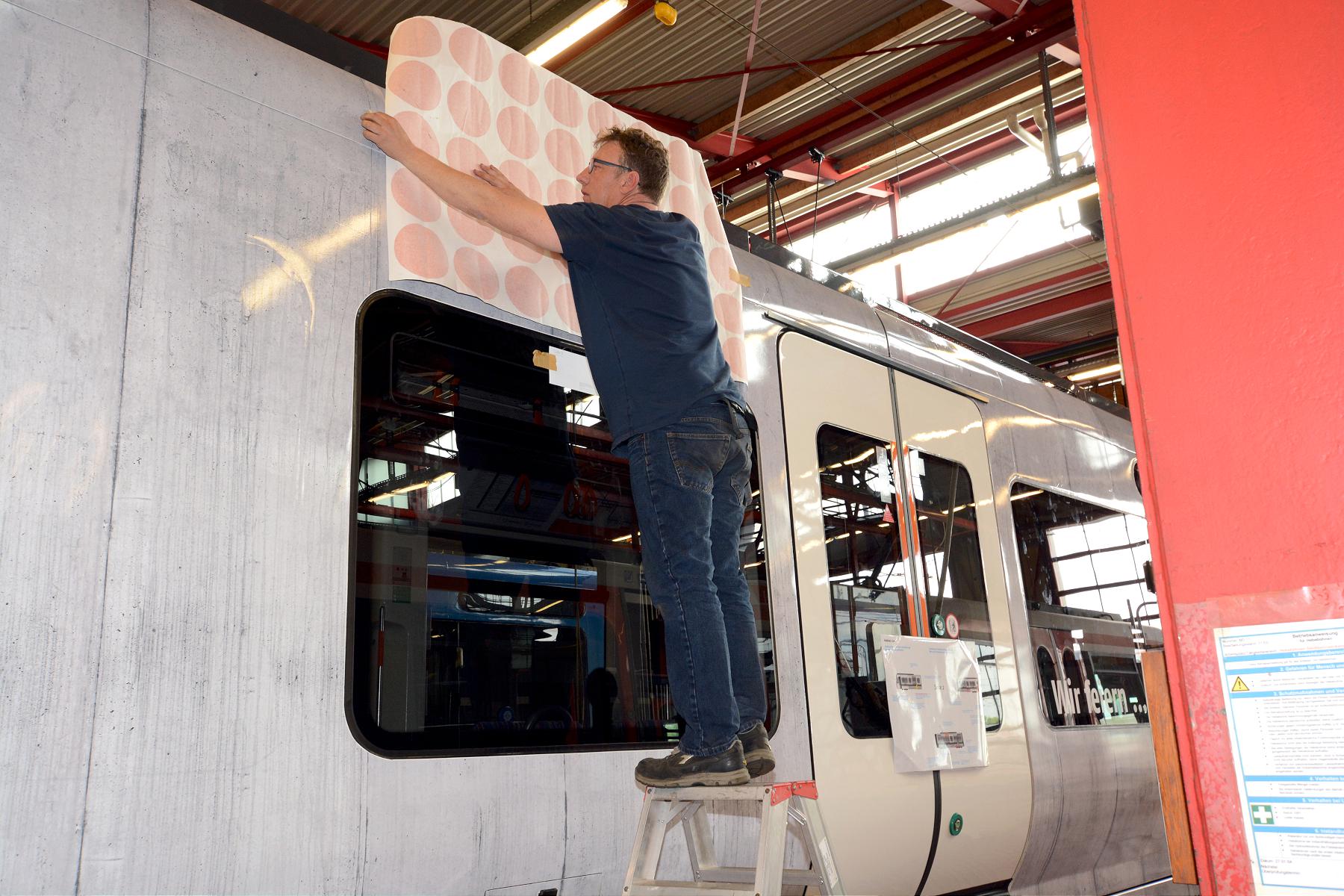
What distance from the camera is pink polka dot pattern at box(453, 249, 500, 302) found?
2.35 meters

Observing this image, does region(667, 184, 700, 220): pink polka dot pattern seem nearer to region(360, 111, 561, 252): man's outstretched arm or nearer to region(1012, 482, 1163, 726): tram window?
region(360, 111, 561, 252): man's outstretched arm

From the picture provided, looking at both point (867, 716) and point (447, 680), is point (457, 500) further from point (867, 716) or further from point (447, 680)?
point (867, 716)

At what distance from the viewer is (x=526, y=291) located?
8.18ft

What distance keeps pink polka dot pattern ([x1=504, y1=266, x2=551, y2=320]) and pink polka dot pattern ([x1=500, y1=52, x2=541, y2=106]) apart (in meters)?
0.45

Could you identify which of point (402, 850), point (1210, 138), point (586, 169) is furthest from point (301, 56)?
point (1210, 138)

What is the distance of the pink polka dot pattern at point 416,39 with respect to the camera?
235cm

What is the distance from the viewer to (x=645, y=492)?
2.25 m

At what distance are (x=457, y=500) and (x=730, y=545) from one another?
63 cm

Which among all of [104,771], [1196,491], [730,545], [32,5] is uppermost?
[32,5]

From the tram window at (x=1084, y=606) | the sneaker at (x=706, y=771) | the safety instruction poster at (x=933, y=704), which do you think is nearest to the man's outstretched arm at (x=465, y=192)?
the sneaker at (x=706, y=771)

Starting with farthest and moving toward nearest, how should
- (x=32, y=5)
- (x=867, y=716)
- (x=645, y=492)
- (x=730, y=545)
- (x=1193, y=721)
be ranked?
(x=867, y=716) → (x=730, y=545) → (x=645, y=492) → (x=32, y=5) → (x=1193, y=721)

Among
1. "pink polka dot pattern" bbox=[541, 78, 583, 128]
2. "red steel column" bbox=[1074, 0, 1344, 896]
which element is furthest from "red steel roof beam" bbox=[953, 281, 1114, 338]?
"red steel column" bbox=[1074, 0, 1344, 896]

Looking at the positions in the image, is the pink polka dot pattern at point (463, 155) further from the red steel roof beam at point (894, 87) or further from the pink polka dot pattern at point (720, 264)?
the red steel roof beam at point (894, 87)

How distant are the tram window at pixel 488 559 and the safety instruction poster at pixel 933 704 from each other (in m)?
0.97
